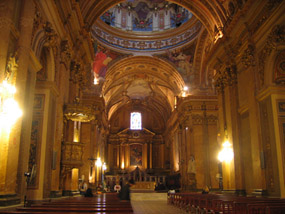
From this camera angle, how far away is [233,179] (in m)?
12.0

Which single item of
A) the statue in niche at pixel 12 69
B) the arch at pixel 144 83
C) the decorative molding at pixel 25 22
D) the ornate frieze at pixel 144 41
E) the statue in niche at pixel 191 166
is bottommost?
the statue in niche at pixel 191 166

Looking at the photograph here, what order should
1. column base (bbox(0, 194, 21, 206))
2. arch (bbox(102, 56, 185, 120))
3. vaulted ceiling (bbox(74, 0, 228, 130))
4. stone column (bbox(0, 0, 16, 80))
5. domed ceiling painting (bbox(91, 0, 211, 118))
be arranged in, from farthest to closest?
1. arch (bbox(102, 56, 185, 120))
2. domed ceiling painting (bbox(91, 0, 211, 118))
3. vaulted ceiling (bbox(74, 0, 228, 130))
4. stone column (bbox(0, 0, 16, 80))
5. column base (bbox(0, 194, 21, 206))

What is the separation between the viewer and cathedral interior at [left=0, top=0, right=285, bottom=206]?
6.59 meters

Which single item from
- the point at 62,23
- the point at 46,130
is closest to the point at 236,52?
the point at 62,23

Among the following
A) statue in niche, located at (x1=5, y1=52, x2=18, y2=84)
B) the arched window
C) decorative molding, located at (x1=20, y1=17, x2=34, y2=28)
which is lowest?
statue in niche, located at (x1=5, y1=52, x2=18, y2=84)

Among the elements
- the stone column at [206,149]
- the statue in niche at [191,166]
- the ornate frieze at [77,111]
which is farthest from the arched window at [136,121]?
the ornate frieze at [77,111]

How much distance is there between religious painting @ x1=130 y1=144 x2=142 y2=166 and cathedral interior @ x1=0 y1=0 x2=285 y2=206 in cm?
609

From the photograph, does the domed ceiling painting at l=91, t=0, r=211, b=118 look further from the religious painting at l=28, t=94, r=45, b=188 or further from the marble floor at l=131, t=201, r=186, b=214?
the religious painting at l=28, t=94, r=45, b=188

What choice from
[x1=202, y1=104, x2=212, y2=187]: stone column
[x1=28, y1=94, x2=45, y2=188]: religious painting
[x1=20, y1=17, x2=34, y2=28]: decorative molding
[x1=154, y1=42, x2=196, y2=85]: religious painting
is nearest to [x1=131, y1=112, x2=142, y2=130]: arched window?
[x1=154, y1=42, x2=196, y2=85]: religious painting

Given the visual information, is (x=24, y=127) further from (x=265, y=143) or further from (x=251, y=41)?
(x=251, y=41)

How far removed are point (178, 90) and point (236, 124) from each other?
13157 millimetres

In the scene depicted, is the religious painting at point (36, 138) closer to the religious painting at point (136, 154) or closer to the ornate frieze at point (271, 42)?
the ornate frieze at point (271, 42)

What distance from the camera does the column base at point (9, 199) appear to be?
548 cm

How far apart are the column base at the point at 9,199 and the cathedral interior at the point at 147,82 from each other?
0.07ft
